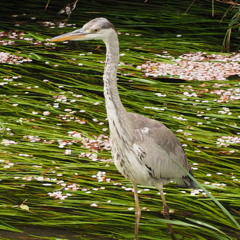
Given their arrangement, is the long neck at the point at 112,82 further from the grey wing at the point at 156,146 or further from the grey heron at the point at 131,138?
the grey wing at the point at 156,146

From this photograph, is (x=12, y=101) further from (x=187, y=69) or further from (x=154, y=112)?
(x=187, y=69)

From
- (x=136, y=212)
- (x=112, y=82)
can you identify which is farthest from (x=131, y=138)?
(x=136, y=212)

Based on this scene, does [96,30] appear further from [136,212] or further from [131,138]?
[136,212]

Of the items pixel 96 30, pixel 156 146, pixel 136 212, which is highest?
pixel 96 30

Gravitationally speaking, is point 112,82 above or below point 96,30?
below

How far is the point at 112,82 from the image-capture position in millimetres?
3191

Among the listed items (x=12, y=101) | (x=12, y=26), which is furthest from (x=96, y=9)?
(x=12, y=101)

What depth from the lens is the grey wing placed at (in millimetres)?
3379

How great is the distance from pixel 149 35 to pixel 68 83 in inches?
55.8

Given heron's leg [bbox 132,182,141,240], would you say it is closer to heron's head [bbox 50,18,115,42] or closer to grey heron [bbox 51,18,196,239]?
grey heron [bbox 51,18,196,239]

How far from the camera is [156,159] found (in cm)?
343

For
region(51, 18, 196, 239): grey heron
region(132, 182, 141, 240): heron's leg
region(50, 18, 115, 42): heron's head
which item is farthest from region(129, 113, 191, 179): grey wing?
region(50, 18, 115, 42): heron's head

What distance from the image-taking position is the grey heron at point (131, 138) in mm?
3213

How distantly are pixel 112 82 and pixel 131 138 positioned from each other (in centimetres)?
33
